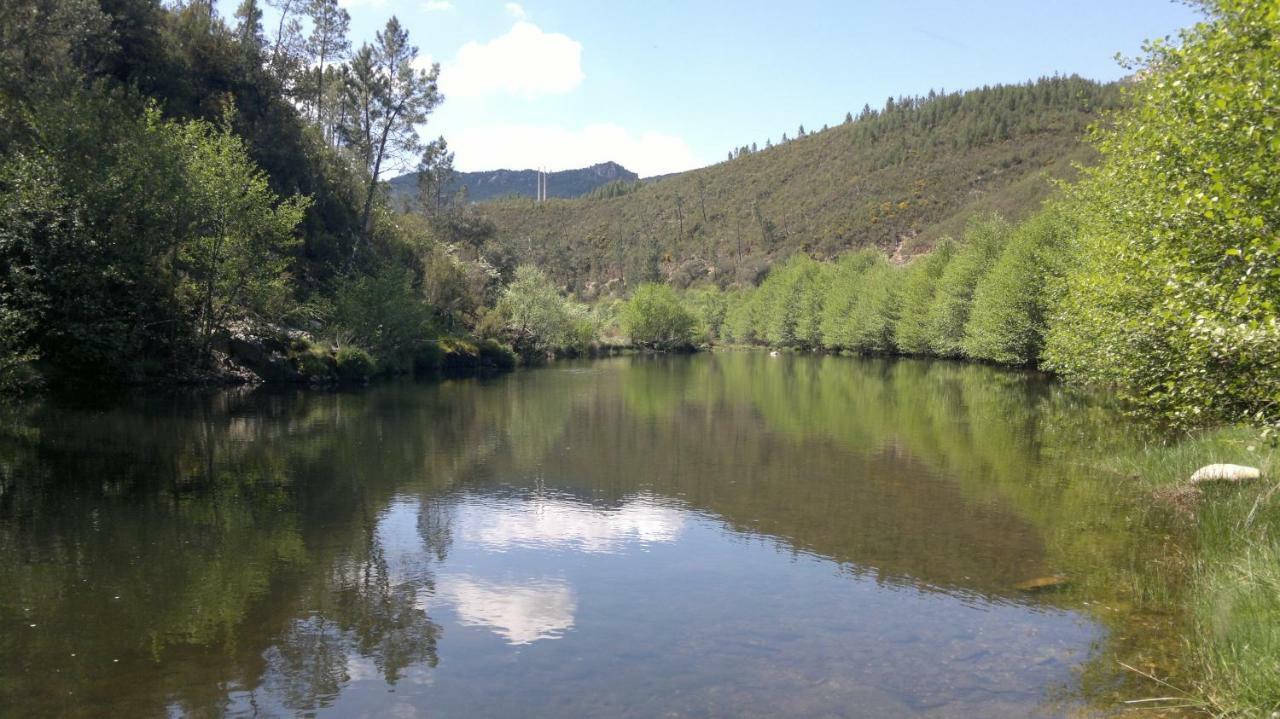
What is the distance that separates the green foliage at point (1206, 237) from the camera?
32.8ft

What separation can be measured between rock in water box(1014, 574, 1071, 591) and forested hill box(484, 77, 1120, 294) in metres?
91.0

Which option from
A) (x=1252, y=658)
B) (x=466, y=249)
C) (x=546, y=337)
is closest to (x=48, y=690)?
(x=1252, y=658)

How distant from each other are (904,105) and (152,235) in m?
165

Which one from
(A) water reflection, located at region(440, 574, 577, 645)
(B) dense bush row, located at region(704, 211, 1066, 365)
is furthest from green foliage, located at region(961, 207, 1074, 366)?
(A) water reflection, located at region(440, 574, 577, 645)

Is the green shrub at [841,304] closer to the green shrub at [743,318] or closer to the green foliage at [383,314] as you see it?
the green shrub at [743,318]

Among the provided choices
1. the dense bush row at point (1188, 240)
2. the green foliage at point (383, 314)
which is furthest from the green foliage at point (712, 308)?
the dense bush row at point (1188, 240)

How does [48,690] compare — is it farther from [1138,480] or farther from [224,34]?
[224,34]

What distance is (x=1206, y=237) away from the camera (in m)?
13.2

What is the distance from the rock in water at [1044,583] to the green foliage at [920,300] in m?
64.1

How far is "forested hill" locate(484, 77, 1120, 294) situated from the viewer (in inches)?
4840

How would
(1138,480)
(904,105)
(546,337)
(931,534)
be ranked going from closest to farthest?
(931,534) → (1138,480) → (546,337) → (904,105)

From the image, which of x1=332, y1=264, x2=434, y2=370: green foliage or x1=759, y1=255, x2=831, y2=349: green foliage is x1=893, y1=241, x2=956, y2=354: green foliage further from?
x1=332, y1=264, x2=434, y2=370: green foliage

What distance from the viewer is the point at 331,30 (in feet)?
174

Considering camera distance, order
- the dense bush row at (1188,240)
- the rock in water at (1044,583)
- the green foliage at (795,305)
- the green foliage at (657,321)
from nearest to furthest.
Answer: the dense bush row at (1188,240), the rock in water at (1044,583), the green foliage at (657,321), the green foliage at (795,305)
